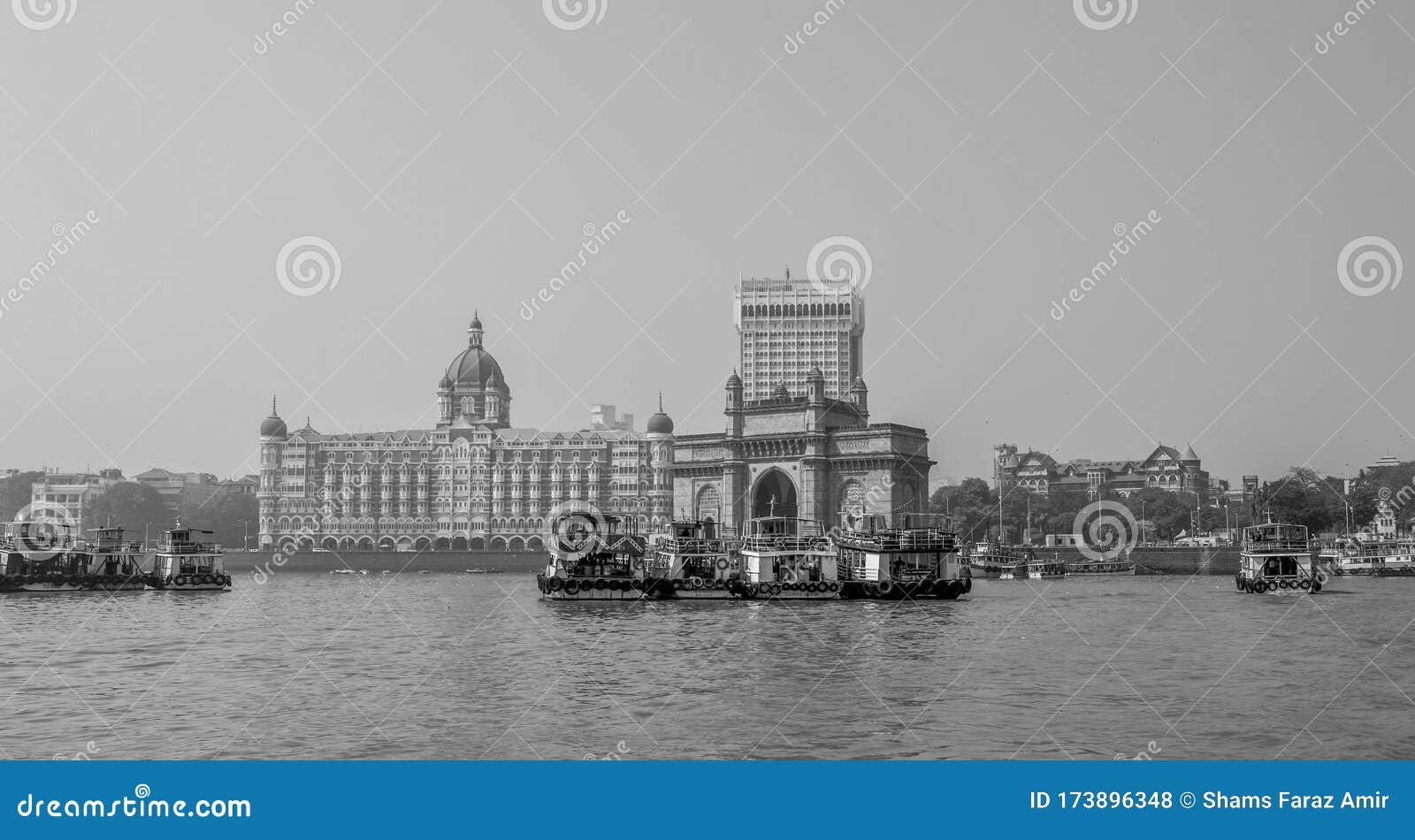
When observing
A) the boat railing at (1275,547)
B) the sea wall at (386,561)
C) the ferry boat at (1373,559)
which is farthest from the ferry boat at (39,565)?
the ferry boat at (1373,559)

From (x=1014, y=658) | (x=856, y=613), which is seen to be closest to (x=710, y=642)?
(x=1014, y=658)

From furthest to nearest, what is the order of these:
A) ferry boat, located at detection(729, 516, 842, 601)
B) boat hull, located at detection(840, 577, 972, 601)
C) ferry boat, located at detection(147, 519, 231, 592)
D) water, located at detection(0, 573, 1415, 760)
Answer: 1. ferry boat, located at detection(147, 519, 231, 592)
2. boat hull, located at detection(840, 577, 972, 601)
3. ferry boat, located at detection(729, 516, 842, 601)
4. water, located at detection(0, 573, 1415, 760)

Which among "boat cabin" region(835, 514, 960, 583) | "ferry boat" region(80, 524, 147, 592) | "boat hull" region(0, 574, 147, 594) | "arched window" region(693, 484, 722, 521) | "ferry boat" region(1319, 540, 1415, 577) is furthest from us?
"arched window" region(693, 484, 722, 521)

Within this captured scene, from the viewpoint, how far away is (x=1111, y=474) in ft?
487

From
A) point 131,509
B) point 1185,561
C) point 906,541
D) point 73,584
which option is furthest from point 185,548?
point 131,509

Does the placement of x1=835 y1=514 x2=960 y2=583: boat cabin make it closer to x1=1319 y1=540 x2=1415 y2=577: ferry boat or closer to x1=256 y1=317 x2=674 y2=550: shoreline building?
x1=1319 y1=540 x2=1415 y2=577: ferry boat

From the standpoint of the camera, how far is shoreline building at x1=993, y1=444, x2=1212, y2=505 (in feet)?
470

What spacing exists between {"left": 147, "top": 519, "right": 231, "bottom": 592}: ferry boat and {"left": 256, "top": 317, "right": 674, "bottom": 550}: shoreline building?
59.5 meters

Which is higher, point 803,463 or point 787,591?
point 803,463

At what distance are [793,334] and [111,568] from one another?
325 feet

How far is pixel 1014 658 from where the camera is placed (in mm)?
28906

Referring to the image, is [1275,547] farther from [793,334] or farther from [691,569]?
[793,334]

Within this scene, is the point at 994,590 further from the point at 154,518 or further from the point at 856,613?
the point at 154,518

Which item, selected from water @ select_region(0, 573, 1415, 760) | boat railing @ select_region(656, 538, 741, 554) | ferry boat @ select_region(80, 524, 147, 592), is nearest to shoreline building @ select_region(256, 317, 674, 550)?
ferry boat @ select_region(80, 524, 147, 592)
